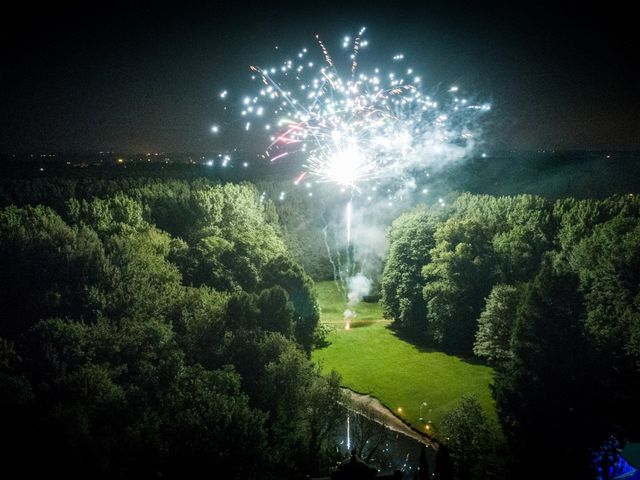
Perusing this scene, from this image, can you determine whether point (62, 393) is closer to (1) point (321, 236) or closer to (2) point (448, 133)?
(2) point (448, 133)

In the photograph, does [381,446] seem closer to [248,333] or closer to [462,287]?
[248,333]

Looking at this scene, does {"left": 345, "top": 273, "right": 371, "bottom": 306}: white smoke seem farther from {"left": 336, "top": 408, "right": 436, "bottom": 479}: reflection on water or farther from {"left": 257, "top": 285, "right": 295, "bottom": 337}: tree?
{"left": 336, "top": 408, "right": 436, "bottom": 479}: reflection on water

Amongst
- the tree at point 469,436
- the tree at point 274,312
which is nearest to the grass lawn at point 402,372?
the tree at point 274,312

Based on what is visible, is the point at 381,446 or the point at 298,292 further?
the point at 298,292

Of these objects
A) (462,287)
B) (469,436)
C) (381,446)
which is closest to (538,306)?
(469,436)

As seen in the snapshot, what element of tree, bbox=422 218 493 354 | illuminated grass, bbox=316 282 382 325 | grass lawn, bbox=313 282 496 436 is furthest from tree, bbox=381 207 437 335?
illuminated grass, bbox=316 282 382 325

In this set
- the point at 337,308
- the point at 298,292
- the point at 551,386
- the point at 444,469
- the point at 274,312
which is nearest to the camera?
the point at 444,469

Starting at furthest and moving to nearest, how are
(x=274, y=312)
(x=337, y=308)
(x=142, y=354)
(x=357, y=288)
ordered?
(x=357, y=288) → (x=337, y=308) → (x=274, y=312) → (x=142, y=354)

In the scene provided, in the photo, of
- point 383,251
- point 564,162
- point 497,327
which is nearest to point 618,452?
point 497,327
